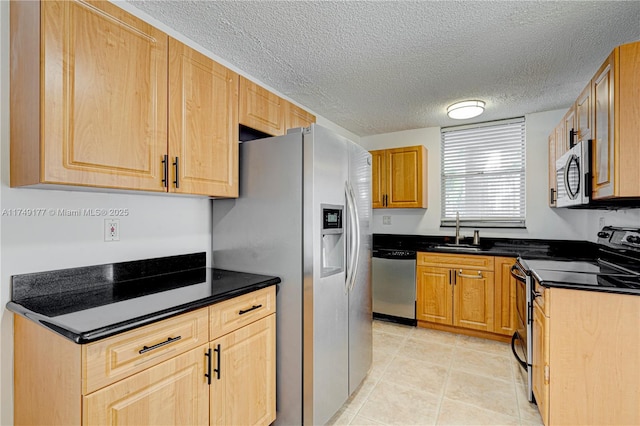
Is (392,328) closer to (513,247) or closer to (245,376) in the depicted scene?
(513,247)

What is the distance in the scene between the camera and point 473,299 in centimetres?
326

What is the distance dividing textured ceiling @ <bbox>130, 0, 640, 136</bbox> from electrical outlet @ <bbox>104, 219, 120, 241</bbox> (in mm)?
1151

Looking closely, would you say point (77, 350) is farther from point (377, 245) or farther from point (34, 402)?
point (377, 245)

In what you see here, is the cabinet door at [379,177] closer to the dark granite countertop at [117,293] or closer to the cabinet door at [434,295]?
the cabinet door at [434,295]

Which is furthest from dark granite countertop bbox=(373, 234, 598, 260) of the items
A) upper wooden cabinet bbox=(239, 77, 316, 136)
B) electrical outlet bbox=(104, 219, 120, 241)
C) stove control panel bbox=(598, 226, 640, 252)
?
electrical outlet bbox=(104, 219, 120, 241)

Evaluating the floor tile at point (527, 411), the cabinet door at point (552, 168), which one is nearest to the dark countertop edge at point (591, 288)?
the floor tile at point (527, 411)

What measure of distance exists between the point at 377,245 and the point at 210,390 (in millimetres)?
3163

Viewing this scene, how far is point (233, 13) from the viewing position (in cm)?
175

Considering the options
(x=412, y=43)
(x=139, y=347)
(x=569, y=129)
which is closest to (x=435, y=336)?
(x=569, y=129)

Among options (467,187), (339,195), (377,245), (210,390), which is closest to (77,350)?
(210,390)

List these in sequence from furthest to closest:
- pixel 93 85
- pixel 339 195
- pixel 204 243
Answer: pixel 204 243 < pixel 339 195 < pixel 93 85

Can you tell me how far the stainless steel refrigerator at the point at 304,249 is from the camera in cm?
178

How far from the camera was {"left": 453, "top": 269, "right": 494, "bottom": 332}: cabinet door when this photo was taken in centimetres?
318

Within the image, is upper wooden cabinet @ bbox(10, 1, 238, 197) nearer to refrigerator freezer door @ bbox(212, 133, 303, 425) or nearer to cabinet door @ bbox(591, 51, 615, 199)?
refrigerator freezer door @ bbox(212, 133, 303, 425)
